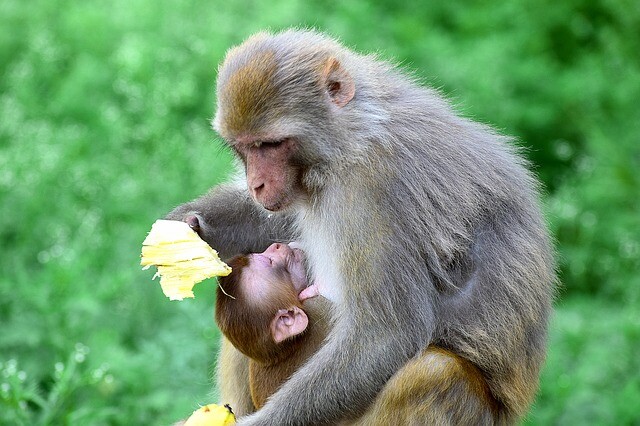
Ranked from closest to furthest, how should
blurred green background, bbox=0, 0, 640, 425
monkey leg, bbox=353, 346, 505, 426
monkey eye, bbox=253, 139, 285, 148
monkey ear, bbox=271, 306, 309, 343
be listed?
monkey leg, bbox=353, 346, 505, 426, monkey eye, bbox=253, 139, 285, 148, monkey ear, bbox=271, 306, 309, 343, blurred green background, bbox=0, 0, 640, 425

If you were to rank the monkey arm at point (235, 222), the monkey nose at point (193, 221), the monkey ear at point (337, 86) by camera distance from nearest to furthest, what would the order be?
1. the monkey ear at point (337, 86)
2. the monkey nose at point (193, 221)
3. the monkey arm at point (235, 222)

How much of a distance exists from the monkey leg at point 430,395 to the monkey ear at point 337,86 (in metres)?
1.22

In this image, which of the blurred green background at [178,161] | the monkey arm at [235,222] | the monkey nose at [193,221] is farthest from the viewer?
the blurred green background at [178,161]

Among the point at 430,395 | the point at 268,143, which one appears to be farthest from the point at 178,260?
the point at 430,395

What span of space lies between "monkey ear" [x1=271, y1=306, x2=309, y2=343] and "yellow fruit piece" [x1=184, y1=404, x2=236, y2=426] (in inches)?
16.4

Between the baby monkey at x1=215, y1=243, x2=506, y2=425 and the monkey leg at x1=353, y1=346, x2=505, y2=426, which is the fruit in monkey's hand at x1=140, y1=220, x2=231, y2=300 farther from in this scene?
the monkey leg at x1=353, y1=346, x2=505, y2=426

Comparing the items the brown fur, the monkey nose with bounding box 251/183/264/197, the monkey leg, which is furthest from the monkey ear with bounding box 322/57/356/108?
the monkey leg

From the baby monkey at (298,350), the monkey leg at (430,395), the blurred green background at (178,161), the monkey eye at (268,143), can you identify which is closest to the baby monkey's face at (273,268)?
the baby monkey at (298,350)

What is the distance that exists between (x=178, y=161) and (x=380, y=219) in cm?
383

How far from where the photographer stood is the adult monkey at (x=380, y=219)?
17.5ft

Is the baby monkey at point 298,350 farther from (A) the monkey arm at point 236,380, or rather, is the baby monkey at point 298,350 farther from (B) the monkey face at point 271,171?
(B) the monkey face at point 271,171

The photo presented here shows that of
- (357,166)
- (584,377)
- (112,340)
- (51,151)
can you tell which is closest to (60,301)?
(112,340)

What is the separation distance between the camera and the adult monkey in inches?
210

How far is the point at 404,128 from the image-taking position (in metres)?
5.54
